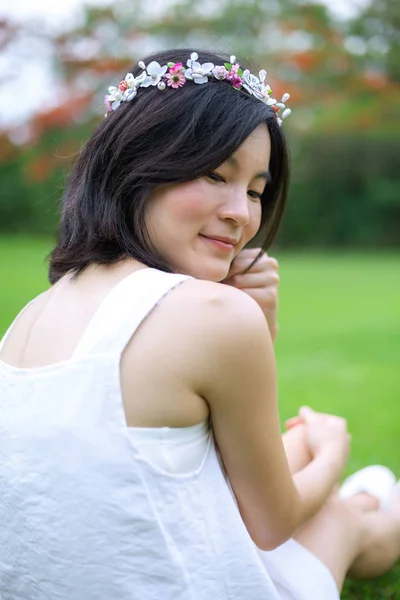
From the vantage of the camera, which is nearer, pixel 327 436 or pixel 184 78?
pixel 184 78

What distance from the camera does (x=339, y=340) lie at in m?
6.46

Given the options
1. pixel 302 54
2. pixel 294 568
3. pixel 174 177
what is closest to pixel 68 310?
pixel 174 177

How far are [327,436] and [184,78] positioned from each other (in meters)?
0.86

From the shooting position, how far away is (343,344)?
6.27 meters

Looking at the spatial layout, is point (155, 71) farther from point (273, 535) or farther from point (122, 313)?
point (273, 535)

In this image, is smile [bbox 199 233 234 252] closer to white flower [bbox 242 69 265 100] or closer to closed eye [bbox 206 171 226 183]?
closed eye [bbox 206 171 226 183]

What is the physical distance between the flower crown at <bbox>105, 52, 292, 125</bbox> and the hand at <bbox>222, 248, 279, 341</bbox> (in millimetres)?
397

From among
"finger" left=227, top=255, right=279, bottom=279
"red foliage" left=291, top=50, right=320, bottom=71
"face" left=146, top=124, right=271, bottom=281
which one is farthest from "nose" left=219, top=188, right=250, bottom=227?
"red foliage" left=291, top=50, right=320, bottom=71

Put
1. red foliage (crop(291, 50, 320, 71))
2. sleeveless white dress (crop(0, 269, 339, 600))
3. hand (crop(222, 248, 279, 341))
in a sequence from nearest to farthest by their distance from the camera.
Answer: sleeveless white dress (crop(0, 269, 339, 600))
hand (crop(222, 248, 279, 341))
red foliage (crop(291, 50, 320, 71))

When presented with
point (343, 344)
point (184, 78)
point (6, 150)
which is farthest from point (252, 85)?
point (6, 150)

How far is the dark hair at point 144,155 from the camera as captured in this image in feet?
4.60

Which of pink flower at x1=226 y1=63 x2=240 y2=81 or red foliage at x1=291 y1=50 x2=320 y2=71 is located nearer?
pink flower at x1=226 y1=63 x2=240 y2=81

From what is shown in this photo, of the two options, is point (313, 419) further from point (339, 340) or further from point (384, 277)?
point (384, 277)

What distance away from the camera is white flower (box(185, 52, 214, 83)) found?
4.85 feet
